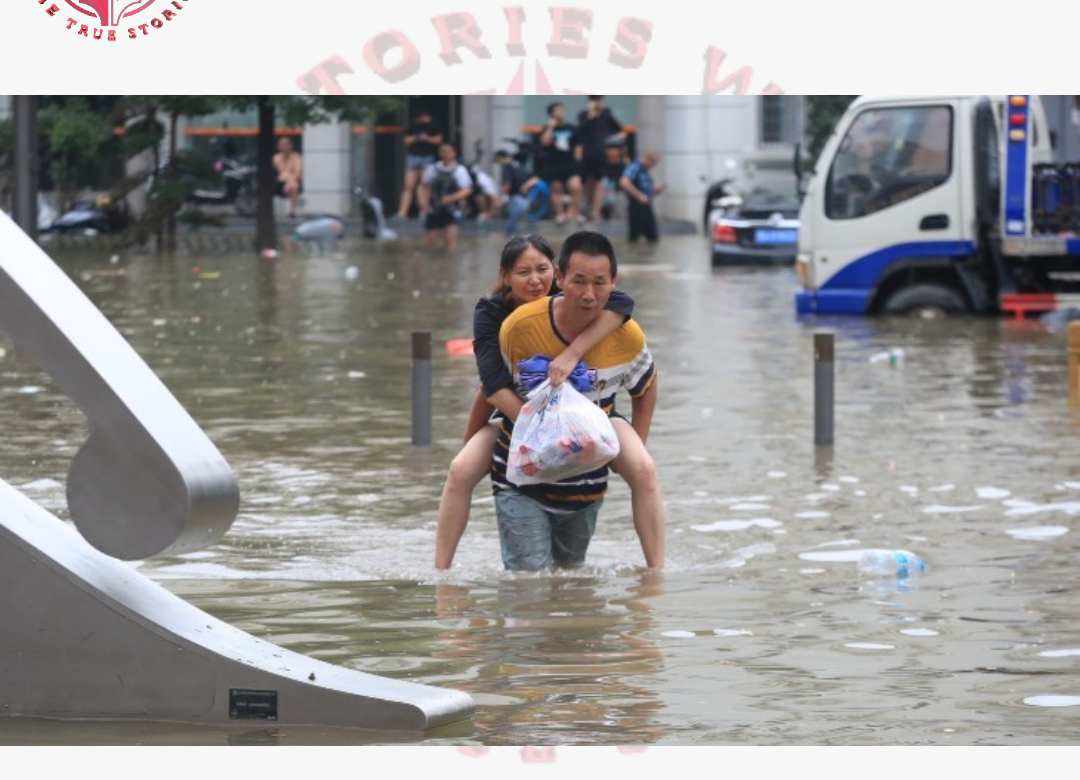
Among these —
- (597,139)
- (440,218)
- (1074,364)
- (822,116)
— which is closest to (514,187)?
(597,139)

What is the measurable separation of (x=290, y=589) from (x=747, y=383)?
9431mm

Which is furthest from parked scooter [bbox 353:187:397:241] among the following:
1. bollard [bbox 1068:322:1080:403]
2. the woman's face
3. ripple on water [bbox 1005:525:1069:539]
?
the woman's face

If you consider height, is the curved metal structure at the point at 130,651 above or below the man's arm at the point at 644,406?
below

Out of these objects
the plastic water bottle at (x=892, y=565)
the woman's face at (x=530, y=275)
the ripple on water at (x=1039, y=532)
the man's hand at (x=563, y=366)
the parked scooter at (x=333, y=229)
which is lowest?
the parked scooter at (x=333, y=229)

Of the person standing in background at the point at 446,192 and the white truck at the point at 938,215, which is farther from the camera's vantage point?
the person standing in background at the point at 446,192

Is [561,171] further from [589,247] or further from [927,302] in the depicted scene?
[589,247]

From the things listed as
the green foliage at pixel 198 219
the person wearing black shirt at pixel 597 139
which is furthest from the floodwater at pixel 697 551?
the person wearing black shirt at pixel 597 139

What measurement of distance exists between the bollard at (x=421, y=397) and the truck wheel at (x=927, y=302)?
38.4 feet

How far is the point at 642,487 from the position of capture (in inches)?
398

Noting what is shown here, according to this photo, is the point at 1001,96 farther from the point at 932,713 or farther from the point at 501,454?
the point at 932,713

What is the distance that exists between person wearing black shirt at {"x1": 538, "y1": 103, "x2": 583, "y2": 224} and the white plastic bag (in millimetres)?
36565

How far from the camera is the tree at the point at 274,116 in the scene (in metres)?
40.0

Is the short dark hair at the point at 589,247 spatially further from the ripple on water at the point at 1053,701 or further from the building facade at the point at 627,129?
the building facade at the point at 627,129

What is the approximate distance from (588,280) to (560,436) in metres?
0.61
